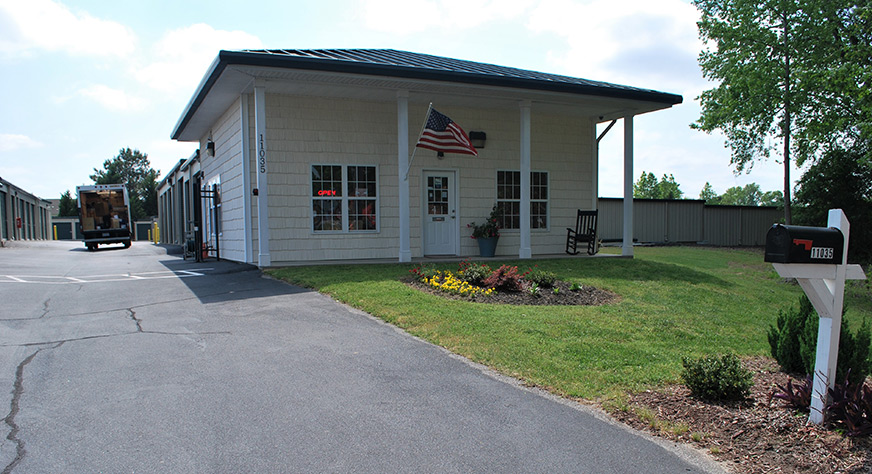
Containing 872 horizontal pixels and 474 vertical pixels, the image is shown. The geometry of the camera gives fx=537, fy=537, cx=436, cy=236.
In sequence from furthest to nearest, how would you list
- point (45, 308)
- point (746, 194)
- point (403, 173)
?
1. point (746, 194)
2. point (403, 173)
3. point (45, 308)

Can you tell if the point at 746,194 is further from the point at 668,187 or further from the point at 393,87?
the point at 393,87

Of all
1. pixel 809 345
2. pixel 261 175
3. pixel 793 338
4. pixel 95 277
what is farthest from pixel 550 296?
pixel 95 277

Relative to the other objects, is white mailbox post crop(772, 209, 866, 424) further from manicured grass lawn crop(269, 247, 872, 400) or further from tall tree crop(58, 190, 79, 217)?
tall tree crop(58, 190, 79, 217)

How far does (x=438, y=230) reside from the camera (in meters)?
13.2

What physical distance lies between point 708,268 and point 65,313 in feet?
41.9

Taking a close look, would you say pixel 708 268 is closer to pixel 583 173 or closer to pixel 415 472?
pixel 583 173

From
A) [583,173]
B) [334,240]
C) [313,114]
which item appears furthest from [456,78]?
[583,173]

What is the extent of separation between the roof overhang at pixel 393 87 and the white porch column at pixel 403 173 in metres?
0.37

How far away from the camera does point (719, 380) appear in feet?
12.4

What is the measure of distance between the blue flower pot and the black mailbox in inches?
390

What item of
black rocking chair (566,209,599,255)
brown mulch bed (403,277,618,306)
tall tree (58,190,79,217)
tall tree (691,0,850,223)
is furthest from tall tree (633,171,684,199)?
tall tree (58,190,79,217)

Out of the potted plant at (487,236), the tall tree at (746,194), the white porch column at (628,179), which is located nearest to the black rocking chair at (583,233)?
the white porch column at (628,179)

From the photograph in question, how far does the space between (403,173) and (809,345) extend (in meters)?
8.53

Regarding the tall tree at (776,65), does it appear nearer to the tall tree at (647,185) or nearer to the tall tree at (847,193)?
the tall tree at (847,193)
